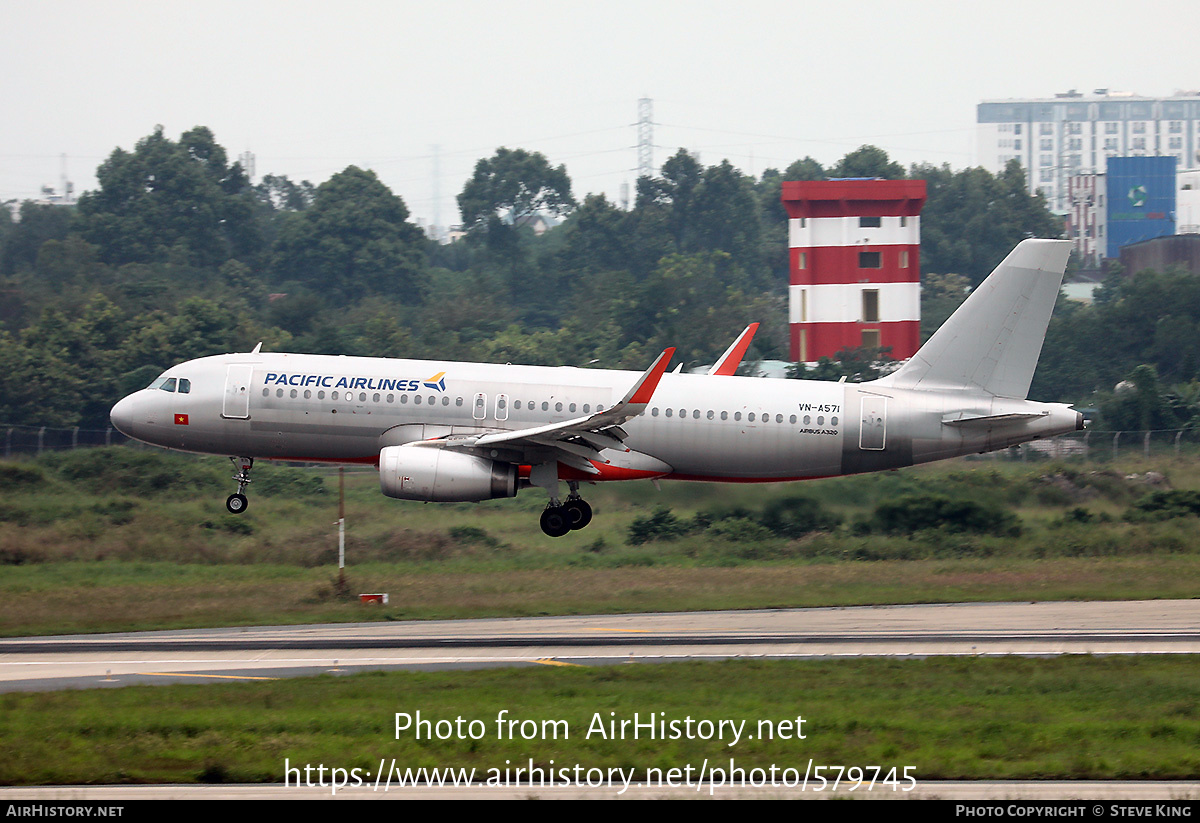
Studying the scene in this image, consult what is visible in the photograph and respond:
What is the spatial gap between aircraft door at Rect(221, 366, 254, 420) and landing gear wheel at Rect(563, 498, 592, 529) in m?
8.98

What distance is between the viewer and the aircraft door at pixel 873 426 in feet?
118

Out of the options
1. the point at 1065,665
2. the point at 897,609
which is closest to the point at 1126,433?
the point at 897,609

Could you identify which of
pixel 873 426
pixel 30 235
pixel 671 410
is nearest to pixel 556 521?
pixel 671 410

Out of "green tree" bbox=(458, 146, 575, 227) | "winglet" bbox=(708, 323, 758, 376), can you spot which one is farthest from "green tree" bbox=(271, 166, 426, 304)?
"winglet" bbox=(708, 323, 758, 376)

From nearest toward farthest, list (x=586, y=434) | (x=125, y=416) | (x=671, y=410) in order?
(x=586, y=434)
(x=671, y=410)
(x=125, y=416)

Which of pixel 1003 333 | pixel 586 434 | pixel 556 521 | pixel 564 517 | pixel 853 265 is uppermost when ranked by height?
pixel 853 265

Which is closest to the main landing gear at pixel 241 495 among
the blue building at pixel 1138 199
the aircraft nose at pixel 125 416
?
the aircraft nose at pixel 125 416

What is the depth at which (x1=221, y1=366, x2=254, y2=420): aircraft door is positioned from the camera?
36.0m

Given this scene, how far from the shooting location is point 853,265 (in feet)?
289

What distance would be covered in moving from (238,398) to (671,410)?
1156 cm

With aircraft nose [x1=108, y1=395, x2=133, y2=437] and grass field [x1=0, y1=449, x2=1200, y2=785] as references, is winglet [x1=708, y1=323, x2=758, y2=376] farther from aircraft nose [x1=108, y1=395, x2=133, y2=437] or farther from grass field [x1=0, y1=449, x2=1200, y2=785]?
aircraft nose [x1=108, y1=395, x2=133, y2=437]

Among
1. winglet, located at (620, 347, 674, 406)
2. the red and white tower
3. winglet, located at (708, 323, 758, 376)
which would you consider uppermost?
the red and white tower

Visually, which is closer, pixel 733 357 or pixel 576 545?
pixel 733 357

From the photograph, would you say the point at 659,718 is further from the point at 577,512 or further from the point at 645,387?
the point at 577,512
